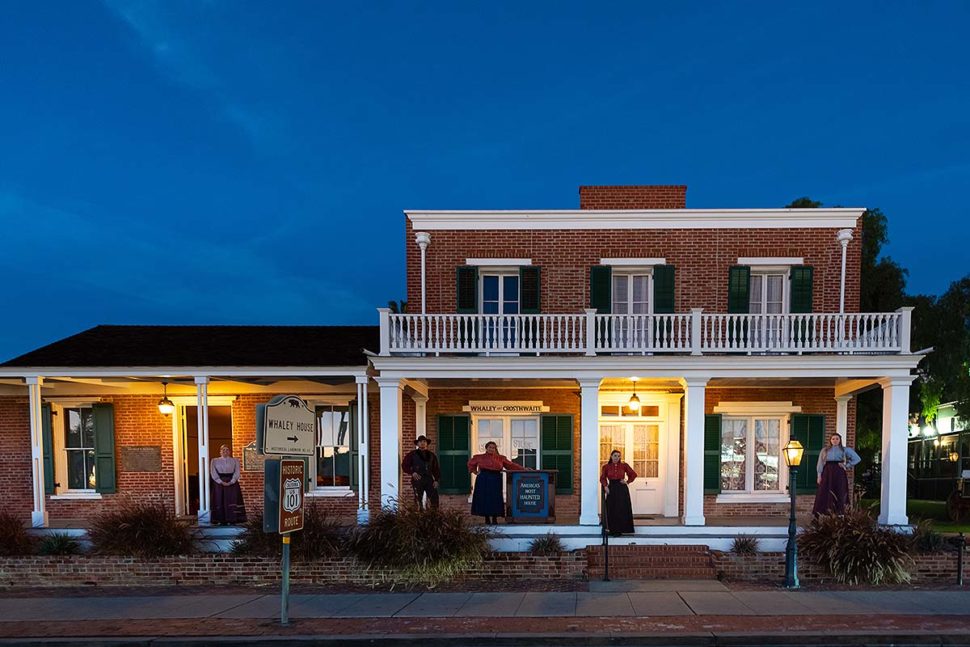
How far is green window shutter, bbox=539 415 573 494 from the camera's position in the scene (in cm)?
1201

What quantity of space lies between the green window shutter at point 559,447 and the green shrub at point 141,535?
6.54 metres

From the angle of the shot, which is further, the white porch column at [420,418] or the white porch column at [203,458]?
the white porch column at [420,418]

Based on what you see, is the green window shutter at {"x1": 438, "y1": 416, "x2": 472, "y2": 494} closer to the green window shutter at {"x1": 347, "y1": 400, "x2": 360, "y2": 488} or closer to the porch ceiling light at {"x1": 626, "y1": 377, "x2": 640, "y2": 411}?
the green window shutter at {"x1": 347, "y1": 400, "x2": 360, "y2": 488}

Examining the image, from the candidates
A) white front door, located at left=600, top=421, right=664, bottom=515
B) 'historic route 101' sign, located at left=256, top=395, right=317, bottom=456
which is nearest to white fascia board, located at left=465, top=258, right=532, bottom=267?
white front door, located at left=600, top=421, right=664, bottom=515

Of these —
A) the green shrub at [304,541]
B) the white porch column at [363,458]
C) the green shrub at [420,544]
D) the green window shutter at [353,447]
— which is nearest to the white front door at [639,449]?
the green shrub at [420,544]

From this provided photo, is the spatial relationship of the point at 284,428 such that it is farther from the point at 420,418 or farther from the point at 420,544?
the point at 420,418

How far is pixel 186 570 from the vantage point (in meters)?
8.88

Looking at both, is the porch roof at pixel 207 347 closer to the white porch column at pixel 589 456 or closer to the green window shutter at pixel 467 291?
the green window shutter at pixel 467 291

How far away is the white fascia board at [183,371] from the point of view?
9.96 metres

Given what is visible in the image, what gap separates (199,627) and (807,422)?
11.1 meters

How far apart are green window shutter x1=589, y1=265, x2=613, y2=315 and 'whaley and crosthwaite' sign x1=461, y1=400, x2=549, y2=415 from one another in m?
2.31

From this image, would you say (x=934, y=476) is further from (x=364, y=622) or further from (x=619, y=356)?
(x=364, y=622)

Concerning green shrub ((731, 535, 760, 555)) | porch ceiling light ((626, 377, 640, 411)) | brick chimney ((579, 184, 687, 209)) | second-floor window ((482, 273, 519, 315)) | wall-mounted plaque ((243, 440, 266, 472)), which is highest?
brick chimney ((579, 184, 687, 209))

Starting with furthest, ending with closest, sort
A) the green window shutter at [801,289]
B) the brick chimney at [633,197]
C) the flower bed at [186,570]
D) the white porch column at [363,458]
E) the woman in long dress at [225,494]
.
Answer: the brick chimney at [633,197], the green window shutter at [801,289], the woman in long dress at [225,494], the white porch column at [363,458], the flower bed at [186,570]
